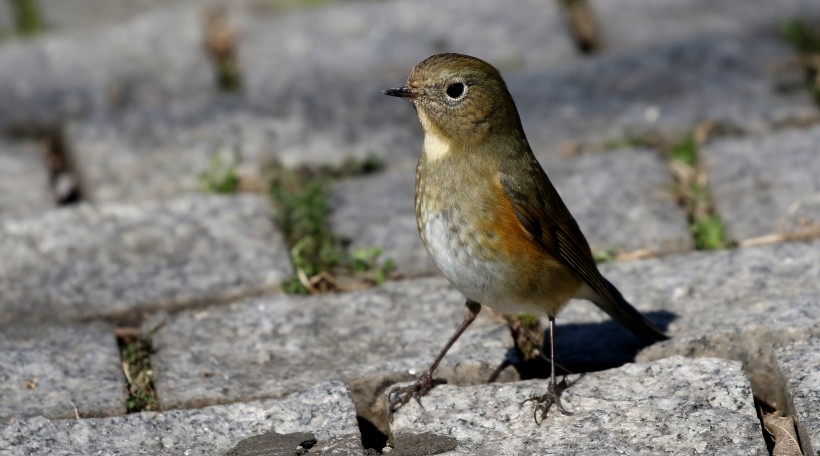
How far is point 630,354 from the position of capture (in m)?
4.20

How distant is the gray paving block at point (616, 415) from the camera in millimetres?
3479

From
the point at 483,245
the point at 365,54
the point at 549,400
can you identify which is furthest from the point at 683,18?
the point at 549,400

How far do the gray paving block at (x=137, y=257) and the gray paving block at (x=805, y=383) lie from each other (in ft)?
6.27

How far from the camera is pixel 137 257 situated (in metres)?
4.96

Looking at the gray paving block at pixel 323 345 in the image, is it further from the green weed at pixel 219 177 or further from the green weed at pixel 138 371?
the green weed at pixel 219 177

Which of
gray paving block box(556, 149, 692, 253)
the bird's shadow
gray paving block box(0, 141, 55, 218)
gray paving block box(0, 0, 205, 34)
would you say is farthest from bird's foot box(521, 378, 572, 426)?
gray paving block box(0, 0, 205, 34)

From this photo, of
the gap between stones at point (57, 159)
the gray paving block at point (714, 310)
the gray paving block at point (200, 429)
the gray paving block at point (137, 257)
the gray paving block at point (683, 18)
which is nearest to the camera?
the gray paving block at point (200, 429)

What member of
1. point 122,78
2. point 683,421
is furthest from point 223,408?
point 122,78

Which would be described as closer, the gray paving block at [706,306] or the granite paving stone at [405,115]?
the gray paving block at [706,306]

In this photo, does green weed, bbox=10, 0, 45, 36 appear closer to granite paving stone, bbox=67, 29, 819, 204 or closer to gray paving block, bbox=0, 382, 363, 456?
granite paving stone, bbox=67, 29, 819, 204

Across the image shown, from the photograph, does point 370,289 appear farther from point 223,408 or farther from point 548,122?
point 548,122

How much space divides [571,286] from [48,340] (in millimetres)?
1793

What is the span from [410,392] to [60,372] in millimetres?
1179

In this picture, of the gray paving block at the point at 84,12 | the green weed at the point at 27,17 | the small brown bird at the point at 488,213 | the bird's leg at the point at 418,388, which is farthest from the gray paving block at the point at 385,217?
the green weed at the point at 27,17
